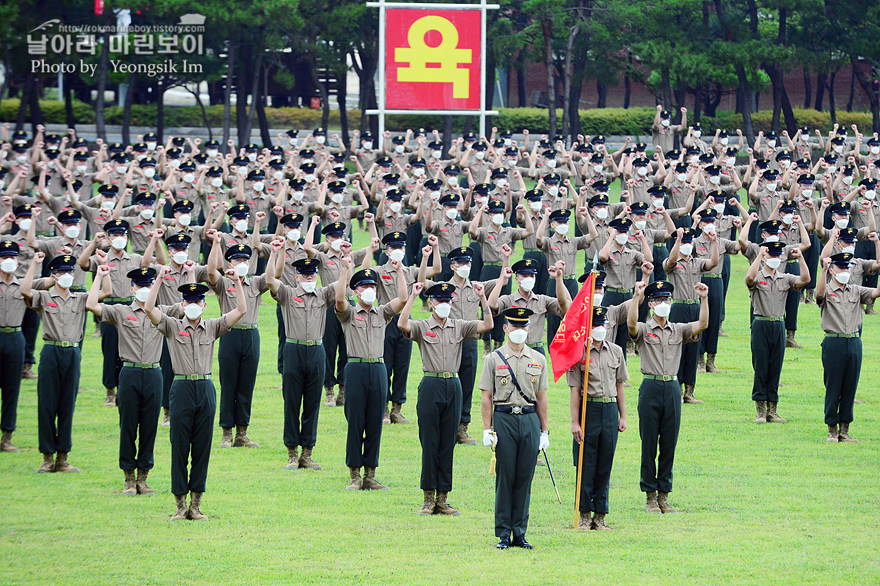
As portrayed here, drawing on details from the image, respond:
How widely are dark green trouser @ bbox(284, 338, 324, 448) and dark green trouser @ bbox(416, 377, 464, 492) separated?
190cm

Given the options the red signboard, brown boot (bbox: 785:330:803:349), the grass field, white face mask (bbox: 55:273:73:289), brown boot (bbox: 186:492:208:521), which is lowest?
the grass field

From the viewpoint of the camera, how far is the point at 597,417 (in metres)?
11.4

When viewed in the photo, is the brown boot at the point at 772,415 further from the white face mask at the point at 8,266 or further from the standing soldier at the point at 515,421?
the white face mask at the point at 8,266

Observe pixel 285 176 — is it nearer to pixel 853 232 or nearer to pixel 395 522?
pixel 853 232

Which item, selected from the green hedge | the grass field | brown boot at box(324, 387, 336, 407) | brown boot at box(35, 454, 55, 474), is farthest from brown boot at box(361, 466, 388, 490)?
the green hedge

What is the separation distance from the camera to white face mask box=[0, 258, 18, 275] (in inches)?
545

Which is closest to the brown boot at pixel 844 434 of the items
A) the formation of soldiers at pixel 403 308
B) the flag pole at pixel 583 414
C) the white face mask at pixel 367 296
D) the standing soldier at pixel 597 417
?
the formation of soldiers at pixel 403 308

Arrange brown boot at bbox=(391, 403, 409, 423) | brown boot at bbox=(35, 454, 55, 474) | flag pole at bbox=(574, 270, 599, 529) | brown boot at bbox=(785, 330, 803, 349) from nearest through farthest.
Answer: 1. flag pole at bbox=(574, 270, 599, 529)
2. brown boot at bbox=(35, 454, 55, 474)
3. brown boot at bbox=(391, 403, 409, 423)
4. brown boot at bbox=(785, 330, 803, 349)

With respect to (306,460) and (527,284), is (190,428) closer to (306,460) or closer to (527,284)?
(306,460)

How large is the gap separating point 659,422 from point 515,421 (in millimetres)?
1813

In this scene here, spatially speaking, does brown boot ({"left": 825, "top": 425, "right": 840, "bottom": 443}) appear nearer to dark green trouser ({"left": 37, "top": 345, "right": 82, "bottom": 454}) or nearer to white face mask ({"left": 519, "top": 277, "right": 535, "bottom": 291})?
white face mask ({"left": 519, "top": 277, "right": 535, "bottom": 291})

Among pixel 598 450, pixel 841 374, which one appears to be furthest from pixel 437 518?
pixel 841 374

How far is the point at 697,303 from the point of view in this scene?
16938 mm

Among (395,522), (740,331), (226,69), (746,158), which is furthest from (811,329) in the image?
(226,69)
